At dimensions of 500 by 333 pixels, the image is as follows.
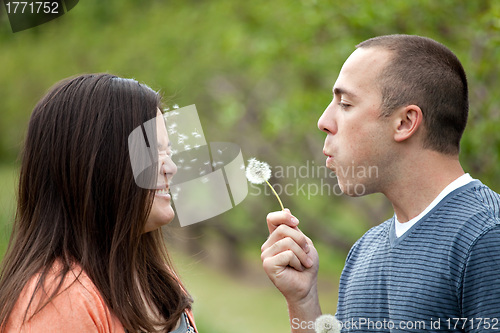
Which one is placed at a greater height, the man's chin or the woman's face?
the woman's face

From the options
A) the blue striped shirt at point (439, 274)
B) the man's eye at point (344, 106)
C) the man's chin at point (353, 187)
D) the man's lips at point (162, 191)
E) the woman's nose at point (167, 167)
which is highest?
the man's eye at point (344, 106)

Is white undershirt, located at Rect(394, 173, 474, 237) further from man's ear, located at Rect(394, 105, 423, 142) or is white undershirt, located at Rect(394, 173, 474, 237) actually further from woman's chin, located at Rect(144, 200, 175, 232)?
woman's chin, located at Rect(144, 200, 175, 232)

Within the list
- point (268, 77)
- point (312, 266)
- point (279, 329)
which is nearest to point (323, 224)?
point (279, 329)

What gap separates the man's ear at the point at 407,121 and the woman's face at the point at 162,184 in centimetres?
80

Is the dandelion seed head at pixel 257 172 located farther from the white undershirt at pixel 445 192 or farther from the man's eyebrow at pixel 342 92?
the white undershirt at pixel 445 192

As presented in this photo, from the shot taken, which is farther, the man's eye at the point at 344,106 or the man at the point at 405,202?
the man's eye at the point at 344,106

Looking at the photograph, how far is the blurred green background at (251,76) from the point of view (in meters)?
4.95

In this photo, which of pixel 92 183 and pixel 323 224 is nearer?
pixel 92 183

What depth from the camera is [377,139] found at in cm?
212

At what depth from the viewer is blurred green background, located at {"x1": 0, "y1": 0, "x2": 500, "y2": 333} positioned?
16.3ft

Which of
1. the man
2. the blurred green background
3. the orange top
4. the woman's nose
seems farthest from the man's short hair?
the orange top

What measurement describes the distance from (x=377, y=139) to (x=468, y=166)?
11.3ft

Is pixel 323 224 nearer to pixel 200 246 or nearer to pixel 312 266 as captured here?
pixel 200 246

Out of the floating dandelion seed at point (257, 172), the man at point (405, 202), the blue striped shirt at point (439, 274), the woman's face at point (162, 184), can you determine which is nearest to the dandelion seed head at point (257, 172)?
the floating dandelion seed at point (257, 172)
